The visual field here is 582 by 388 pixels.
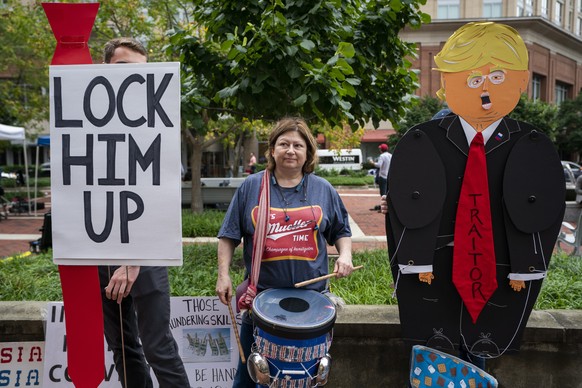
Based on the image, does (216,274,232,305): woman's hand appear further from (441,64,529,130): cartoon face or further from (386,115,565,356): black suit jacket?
(441,64,529,130): cartoon face

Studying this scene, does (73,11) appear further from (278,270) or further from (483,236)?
(483,236)

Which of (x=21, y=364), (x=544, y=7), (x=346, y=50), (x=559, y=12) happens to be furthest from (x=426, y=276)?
(x=559, y=12)

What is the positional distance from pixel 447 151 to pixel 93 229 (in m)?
1.81

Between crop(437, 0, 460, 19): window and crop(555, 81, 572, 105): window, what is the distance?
15163 millimetres

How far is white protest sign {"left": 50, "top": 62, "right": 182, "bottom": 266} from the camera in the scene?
2.22 m

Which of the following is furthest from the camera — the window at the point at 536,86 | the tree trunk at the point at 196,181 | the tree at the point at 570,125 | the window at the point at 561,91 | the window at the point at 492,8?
the window at the point at 561,91

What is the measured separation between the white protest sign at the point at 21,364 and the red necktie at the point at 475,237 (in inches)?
108

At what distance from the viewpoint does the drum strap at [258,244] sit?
8.06 feet

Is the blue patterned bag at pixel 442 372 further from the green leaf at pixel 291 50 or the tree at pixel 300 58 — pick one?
the green leaf at pixel 291 50

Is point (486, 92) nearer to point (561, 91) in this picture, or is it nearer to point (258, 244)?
point (258, 244)

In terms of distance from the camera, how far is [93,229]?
2.27 meters

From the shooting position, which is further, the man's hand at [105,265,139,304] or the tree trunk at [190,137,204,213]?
the tree trunk at [190,137,204,213]

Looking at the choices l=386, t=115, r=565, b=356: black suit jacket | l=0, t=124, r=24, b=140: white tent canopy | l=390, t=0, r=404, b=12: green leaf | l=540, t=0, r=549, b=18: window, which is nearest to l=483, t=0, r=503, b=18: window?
l=540, t=0, r=549, b=18: window

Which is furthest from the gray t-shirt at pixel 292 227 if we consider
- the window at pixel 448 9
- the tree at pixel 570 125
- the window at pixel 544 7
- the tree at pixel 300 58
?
the window at pixel 544 7
